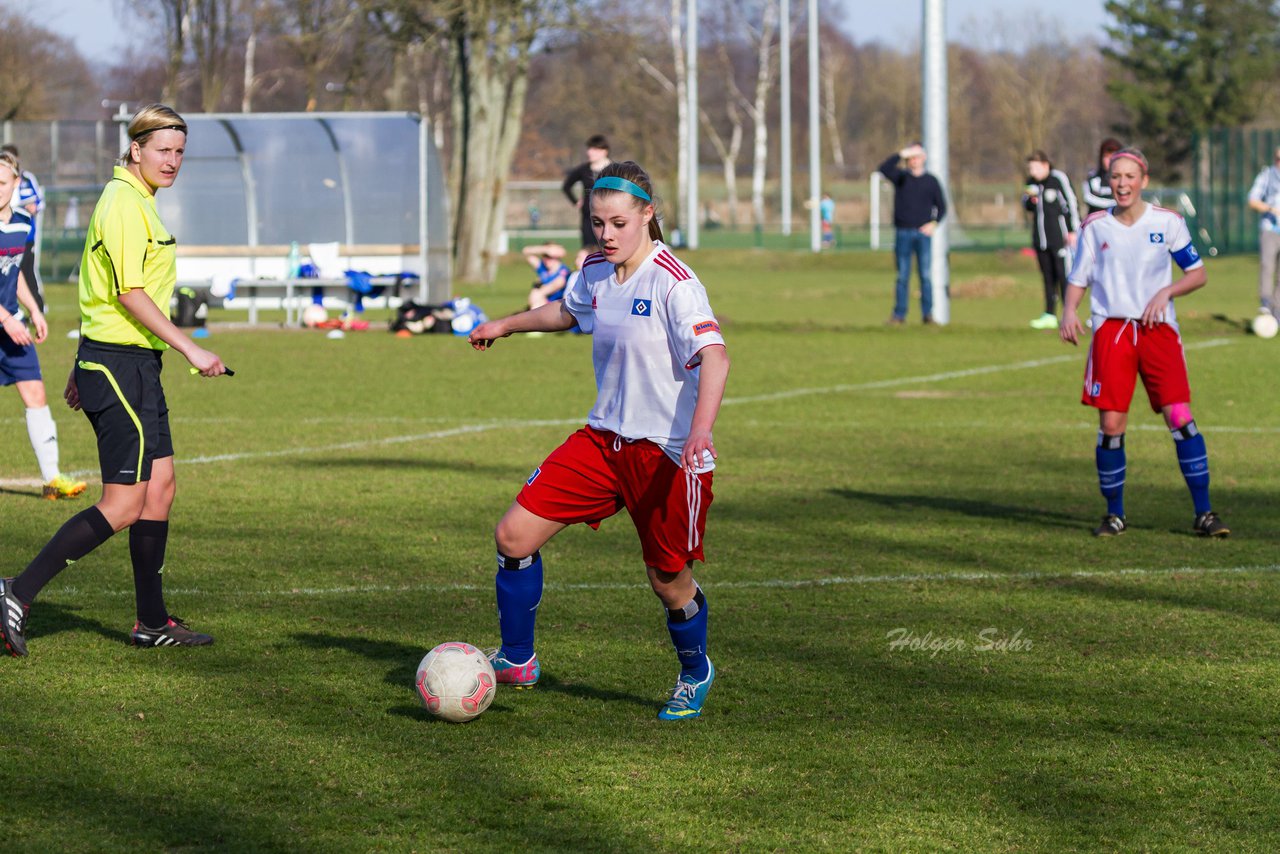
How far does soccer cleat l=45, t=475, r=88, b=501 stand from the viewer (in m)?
9.86

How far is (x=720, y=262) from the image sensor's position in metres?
50.2

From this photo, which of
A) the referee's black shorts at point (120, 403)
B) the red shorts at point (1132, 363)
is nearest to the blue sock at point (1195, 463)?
the red shorts at point (1132, 363)

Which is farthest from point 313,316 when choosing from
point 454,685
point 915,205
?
point 454,685

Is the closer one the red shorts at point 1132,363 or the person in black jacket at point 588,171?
the red shorts at point 1132,363

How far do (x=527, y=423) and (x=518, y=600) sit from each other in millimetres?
7791

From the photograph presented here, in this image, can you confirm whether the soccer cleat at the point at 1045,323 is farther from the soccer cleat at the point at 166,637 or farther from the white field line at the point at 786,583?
the soccer cleat at the point at 166,637

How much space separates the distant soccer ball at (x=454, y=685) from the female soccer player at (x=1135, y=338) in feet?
14.5

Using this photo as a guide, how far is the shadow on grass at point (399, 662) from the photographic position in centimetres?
582

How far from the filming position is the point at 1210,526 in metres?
8.84

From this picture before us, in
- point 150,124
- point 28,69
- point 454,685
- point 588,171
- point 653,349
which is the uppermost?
point 28,69

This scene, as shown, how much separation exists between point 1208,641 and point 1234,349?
1384cm

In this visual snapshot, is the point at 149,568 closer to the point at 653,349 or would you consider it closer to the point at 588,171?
the point at 653,349

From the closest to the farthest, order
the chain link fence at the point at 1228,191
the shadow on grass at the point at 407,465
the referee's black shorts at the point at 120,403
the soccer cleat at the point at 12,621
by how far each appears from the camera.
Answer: the soccer cleat at the point at 12,621, the referee's black shorts at the point at 120,403, the shadow on grass at the point at 407,465, the chain link fence at the point at 1228,191

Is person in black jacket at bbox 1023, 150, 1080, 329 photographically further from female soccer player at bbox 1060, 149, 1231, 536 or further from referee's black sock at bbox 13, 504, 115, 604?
referee's black sock at bbox 13, 504, 115, 604
